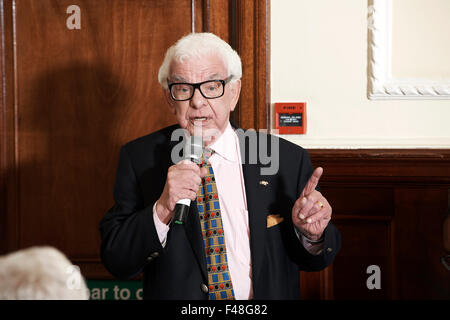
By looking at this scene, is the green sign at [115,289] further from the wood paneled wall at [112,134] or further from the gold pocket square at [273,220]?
the gold pocket square at [273,220]

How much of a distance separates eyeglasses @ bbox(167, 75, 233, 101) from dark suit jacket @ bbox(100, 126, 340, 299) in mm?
181

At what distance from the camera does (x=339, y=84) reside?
2018mm

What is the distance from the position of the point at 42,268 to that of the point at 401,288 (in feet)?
5.90

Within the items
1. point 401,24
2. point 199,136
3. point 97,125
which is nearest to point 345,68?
point 401,24

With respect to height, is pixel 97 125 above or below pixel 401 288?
above

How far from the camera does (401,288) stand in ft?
6.62

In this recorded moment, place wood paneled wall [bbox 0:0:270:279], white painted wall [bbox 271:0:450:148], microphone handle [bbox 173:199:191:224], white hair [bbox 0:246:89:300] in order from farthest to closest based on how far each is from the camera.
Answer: wood paneled wall [bbox 0:0:270:279]
white painted wall [bbox 271:0:450:148]
microphone handle [bbox 173:199:191:224]
white hair [bbox 0:246:89:300]

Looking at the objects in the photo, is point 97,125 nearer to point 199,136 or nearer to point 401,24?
point 199,136

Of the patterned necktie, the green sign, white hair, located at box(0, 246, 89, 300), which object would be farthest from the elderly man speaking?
→ the green sign

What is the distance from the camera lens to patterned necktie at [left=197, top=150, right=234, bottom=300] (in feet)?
4.36

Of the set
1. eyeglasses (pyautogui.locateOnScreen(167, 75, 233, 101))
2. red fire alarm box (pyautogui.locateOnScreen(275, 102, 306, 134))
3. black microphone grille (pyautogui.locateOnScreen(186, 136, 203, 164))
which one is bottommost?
black microphone grille (pyautogui.locateOnScreen(186, 136, 203, 164))

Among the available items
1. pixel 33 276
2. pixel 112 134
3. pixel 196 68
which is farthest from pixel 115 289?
pixel 33 276

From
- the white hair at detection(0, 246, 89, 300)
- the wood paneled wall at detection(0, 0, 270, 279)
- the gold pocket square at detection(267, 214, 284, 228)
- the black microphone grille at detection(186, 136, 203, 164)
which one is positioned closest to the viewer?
the white hair at detection(0, 246, 89, 300)

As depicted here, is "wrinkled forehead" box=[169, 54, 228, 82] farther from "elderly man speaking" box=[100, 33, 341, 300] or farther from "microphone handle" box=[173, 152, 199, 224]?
"microphone handle" box=[173, 152, 199, 224]
